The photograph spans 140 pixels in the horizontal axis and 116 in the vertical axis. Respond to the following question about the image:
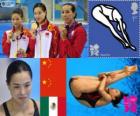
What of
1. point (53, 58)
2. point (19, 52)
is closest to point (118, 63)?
point (53, 58)

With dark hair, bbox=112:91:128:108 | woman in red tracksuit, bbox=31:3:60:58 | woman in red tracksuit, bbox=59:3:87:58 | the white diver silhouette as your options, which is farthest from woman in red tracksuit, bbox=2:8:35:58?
dark hair, bbox=112:91:128:108

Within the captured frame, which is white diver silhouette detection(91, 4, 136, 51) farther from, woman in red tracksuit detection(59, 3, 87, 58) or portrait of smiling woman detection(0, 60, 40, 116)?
portrait of smiling woman detection(0, 60, 40, 116)

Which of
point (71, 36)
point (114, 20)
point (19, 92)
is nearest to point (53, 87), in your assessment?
point (19, 92)

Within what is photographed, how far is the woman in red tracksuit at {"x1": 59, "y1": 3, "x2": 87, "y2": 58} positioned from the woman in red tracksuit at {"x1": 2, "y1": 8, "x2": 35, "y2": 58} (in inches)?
6.6

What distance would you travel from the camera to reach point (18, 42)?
1.75 meters

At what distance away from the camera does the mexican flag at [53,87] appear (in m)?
1.72

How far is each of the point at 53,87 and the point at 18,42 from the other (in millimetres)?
306

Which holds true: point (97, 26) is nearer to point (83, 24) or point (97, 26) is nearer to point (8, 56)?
point (83, 24)

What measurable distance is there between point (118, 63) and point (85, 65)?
0.56 ft

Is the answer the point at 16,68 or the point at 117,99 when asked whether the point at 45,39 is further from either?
the point at 117,99

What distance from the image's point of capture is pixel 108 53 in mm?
1699

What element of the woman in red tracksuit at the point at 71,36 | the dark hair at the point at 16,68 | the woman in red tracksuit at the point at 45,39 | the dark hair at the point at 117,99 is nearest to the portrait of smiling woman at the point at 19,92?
the dark hair at the point at 16,68

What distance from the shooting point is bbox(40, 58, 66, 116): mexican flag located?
1718 millimetres

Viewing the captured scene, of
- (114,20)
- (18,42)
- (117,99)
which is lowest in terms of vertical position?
(117,99)
